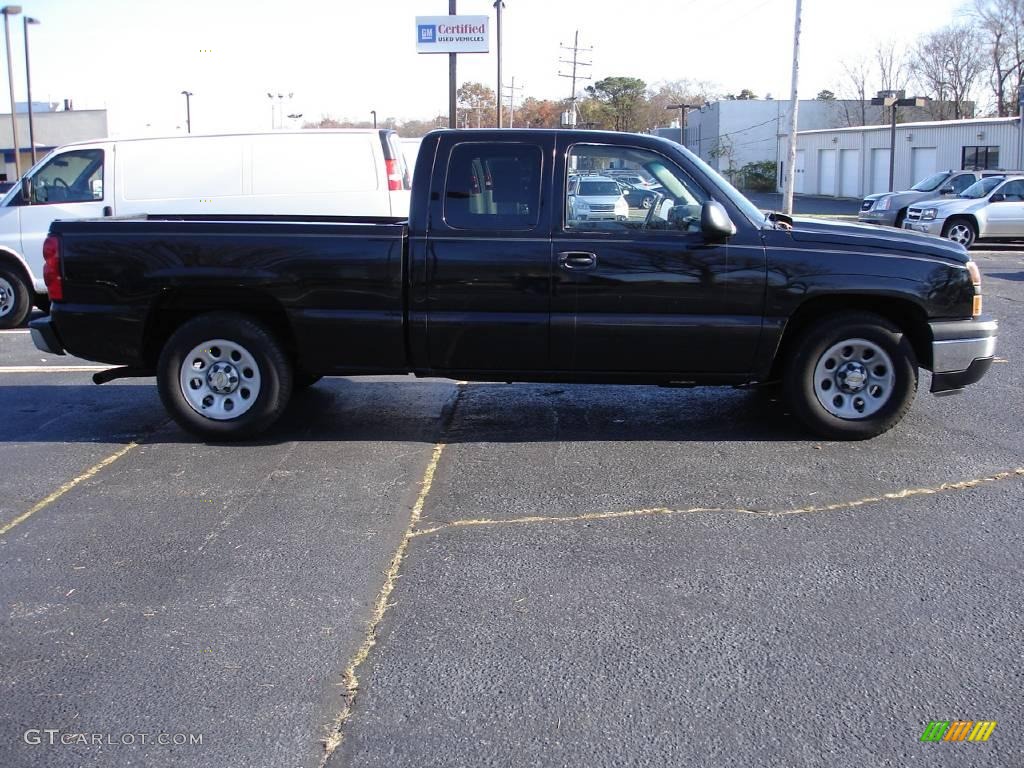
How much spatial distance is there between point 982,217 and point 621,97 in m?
57.8

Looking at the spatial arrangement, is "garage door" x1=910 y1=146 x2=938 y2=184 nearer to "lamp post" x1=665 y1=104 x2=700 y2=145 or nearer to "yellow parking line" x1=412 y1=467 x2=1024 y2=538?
"lamp post" x1=665 y1=104 x2=700 y2=145

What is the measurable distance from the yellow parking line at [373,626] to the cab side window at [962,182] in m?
22.6

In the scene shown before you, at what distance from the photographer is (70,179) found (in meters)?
11.6

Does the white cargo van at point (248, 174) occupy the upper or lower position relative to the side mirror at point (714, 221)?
upper

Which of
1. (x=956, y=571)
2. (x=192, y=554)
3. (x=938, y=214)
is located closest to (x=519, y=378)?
(x=192, y=554)

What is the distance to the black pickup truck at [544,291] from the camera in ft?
20.2

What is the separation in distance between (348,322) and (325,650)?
115 inches

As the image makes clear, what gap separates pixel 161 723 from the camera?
3293 millimetres

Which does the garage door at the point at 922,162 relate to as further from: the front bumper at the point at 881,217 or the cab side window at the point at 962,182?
the cab side window at the point at 962,182

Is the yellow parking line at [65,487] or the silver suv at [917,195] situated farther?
the silver suv at [917,195]

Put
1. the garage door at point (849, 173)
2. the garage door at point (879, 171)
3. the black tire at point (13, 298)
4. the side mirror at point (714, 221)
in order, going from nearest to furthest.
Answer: the side mirror at point (714, 221) → the black tire at point (13, 298) → the garage door at point (879, 171) → the garage door at point (849, 173)

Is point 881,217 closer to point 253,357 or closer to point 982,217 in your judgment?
point 982,217

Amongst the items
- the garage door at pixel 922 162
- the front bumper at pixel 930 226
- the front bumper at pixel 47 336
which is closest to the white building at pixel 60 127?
the garage door at pixel 922 162

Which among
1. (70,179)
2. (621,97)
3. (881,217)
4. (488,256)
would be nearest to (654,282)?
(488,256)
